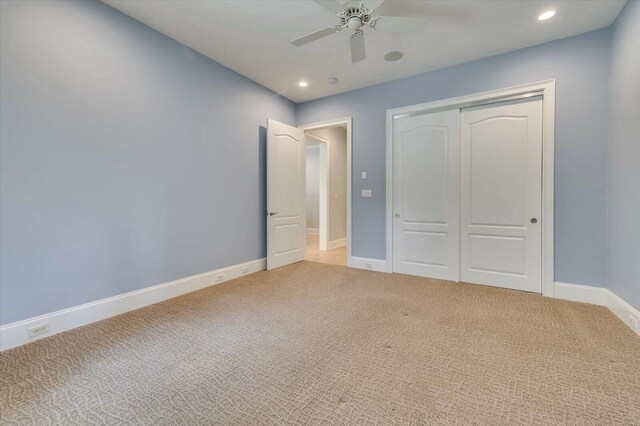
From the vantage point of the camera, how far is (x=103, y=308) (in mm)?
2396

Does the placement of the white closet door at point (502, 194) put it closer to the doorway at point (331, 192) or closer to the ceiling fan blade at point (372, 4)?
the ceiling fan blade at point (372, 4)

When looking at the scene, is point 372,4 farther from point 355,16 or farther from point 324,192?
point 324,192

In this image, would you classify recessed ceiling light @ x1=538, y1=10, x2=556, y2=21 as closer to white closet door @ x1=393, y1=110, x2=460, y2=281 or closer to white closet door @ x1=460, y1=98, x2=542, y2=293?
white closet door @ x1=460, y1=98, x2=542, y2=293

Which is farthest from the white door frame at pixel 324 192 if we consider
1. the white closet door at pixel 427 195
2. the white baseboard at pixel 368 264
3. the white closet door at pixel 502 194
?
the white closet door at pixel 502 194

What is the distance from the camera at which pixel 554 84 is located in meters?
2.87

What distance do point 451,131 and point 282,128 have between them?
248 cm

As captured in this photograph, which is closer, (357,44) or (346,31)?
(357,44)

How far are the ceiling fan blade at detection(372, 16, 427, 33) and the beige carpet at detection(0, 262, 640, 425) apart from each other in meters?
2.52

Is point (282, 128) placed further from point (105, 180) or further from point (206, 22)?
point (105, 180)

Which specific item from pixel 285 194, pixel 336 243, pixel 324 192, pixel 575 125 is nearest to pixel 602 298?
pixel 575 125

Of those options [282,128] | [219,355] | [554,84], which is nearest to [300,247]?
[282,128]

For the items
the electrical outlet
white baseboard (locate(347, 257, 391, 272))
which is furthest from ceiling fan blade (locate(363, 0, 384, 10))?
the electrical outlet

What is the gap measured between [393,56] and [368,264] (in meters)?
2.85

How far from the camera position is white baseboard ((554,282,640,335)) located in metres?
2.16
